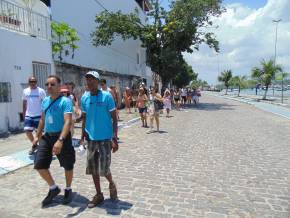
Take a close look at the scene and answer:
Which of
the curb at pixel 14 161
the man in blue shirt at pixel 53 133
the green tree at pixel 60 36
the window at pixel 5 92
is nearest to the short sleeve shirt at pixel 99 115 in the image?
the man in blue shirt at pixel 53 133

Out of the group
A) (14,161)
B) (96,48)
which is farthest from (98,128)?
(96,48)

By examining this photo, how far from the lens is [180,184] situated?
5.49m

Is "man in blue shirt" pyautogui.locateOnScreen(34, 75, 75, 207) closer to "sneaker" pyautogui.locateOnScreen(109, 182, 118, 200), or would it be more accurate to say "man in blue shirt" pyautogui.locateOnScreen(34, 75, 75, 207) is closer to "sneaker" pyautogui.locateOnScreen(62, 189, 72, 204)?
"sneaker" pyautogui.locateOnScreen(62, 189, 72, 204)

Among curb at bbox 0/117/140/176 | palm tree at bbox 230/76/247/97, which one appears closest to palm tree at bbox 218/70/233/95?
palm tree at bbox 230/76/247/97

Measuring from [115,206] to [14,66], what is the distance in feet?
25.4

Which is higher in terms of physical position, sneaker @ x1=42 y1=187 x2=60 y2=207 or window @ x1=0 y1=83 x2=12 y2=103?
window @ x1=0 y1=83 x2=12 y2=103

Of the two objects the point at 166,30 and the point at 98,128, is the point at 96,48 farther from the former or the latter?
the point at 98,128

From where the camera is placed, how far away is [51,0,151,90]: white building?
1796 centimetres

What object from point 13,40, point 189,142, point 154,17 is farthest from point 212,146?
point 154,17

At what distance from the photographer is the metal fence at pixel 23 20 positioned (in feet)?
35.1

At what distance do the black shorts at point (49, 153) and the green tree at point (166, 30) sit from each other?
2041 cm

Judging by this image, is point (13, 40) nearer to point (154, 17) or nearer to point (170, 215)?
point (170, 215)

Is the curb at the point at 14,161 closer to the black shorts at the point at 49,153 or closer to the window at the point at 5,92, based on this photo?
the black shorts at the point at 49,153

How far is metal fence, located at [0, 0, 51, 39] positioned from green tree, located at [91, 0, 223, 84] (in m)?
11.4
